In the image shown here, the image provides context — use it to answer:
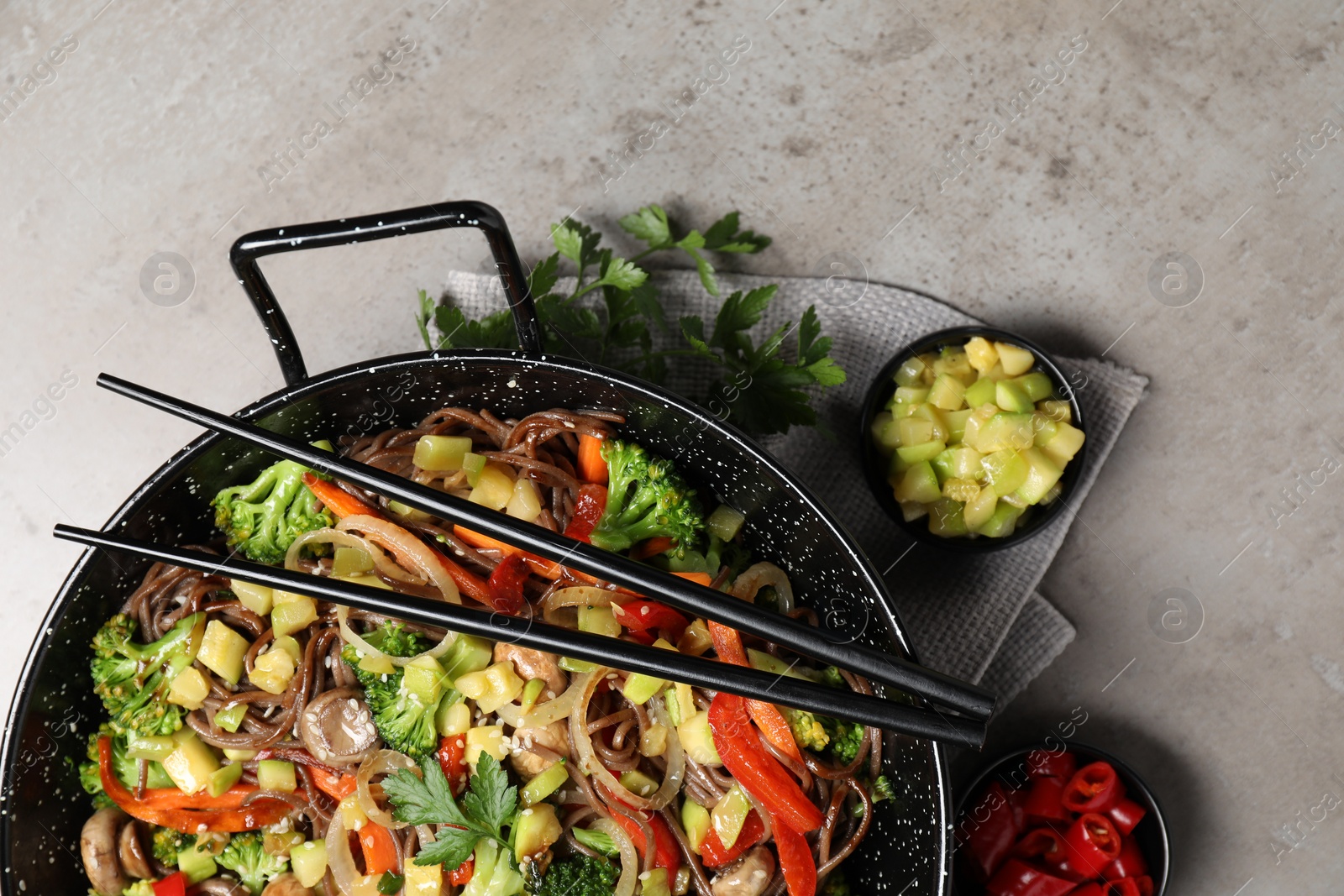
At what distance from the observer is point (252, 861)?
2480 mm

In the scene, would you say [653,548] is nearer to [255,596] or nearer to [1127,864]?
[255,596]

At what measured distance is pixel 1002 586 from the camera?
3082 millimetres

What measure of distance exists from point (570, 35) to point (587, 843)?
8.92ft

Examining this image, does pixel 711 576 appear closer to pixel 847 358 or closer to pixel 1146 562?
pixel 847 358

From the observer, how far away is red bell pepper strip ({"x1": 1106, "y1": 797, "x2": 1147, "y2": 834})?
9.52 feet

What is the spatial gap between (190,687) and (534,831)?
1.01 m

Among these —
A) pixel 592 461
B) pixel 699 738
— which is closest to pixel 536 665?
pixel 699 738

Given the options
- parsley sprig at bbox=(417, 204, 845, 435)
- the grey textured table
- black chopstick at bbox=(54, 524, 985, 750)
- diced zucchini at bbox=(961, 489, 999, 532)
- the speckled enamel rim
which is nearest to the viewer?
black chopstick at bbox=(54, 524, 985, 750)

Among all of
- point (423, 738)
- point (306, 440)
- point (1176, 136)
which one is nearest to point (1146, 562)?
point (1176, 136)

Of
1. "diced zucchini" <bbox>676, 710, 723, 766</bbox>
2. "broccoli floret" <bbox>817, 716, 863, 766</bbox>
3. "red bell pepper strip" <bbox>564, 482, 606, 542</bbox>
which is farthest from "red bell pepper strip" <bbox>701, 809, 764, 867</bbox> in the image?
"red bell pepper strip" <bbox>564, 482, 606, 542</bbox>

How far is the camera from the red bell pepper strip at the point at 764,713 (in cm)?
234

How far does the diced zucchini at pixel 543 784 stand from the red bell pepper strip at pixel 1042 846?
5.14ft

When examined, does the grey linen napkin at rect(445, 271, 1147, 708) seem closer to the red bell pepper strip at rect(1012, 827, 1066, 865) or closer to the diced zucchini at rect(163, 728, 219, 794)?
the red bell pepper strip at rect(1012, 827, 1066, 865)

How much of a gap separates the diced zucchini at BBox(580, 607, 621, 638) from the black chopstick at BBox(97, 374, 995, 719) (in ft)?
1.64
